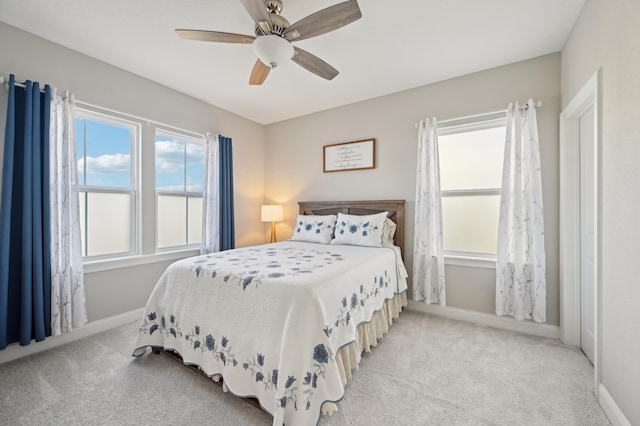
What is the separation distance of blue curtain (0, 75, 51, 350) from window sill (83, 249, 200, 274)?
36 cm

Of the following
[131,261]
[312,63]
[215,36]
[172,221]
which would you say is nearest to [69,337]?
[131,261]

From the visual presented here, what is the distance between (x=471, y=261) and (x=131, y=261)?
12.2 ft

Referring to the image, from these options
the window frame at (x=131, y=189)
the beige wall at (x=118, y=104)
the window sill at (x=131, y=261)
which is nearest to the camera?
the beige wall at (x=118, y=104)

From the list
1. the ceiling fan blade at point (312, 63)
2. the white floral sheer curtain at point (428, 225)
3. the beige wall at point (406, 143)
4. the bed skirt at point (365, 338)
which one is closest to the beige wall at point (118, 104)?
the beige wall at point (406, 143)

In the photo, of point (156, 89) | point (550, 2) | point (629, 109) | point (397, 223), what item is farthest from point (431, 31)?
point (156, 89)

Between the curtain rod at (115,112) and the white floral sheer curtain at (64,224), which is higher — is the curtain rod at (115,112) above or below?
above

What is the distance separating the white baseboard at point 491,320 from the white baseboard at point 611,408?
96cm

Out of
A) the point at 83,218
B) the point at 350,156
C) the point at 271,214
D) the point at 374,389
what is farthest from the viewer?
the point at 271,214

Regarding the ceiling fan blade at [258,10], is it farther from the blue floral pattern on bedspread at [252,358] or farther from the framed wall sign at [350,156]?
the framed wall sign at [350,156]

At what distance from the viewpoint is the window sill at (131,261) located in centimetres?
258

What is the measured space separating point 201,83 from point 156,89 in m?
0.53

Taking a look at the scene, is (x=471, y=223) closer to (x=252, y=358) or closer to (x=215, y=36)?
(x=252, y=358)

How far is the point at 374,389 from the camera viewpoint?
→ 175 cm

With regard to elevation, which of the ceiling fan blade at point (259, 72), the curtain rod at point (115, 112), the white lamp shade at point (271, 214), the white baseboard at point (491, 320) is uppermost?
the ceiling fan blade at point (259, 72)
